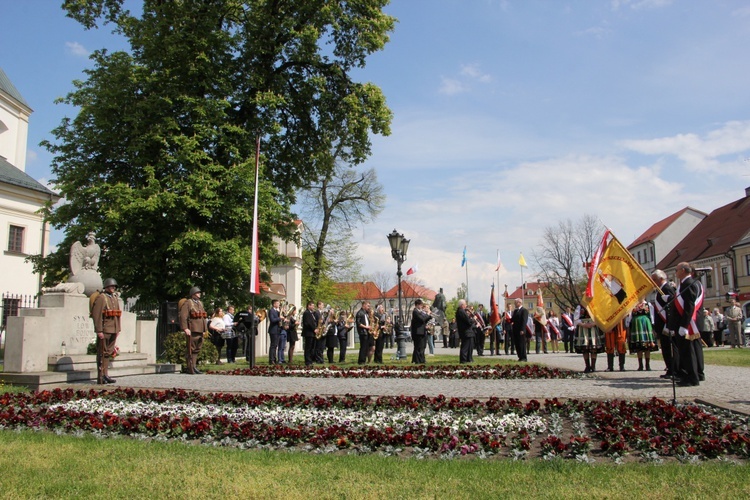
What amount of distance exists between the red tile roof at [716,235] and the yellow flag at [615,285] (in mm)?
56976

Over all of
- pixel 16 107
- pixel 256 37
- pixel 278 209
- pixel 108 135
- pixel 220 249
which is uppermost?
pixel 16 107

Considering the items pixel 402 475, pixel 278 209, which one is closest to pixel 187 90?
pixel 278 209

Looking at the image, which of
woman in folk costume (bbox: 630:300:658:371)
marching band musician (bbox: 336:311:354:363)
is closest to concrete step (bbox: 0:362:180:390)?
marching band musician (bbox: 336:311:354:363)

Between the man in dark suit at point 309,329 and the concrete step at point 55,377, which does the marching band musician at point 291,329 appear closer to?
the man in dark suit at point 309,329

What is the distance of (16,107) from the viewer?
47438 mm

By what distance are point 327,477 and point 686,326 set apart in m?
8.04

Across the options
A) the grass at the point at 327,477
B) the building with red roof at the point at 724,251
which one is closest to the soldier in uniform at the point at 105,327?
the grass at the point at 327,477

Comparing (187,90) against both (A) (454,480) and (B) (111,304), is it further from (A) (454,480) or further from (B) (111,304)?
(A) (454,480)

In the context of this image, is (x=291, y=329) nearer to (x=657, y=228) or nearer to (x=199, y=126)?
(x=199, y=126)

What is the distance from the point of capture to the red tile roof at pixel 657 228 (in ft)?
279

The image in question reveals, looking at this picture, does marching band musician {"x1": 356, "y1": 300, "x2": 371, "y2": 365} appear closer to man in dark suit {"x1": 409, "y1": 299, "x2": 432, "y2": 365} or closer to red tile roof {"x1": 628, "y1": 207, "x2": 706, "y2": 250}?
man in dark suit {"x1": 409, "y1": 299, "x2": 432, "y2": 365}

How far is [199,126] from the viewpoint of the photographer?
24.7 metres

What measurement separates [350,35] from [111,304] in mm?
19041

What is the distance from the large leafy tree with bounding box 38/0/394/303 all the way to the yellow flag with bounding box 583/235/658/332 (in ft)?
51.9
